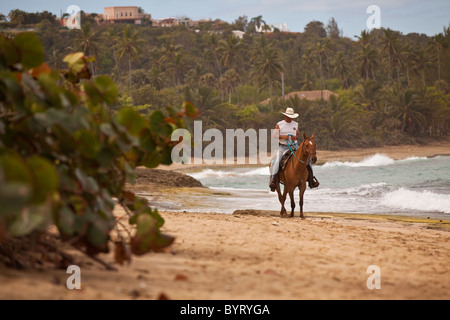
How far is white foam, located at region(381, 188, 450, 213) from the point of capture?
15.2 meters

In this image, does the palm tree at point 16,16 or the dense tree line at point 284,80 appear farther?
the palm tree at point 16,16

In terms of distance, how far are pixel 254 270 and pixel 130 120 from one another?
1873mm

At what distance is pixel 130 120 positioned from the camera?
4.25 metres

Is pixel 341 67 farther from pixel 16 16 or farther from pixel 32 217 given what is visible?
pixel 32 217

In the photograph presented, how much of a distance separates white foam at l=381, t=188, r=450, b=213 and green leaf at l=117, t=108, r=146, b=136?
12297 millimetres

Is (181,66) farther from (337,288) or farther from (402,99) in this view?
(337,288)

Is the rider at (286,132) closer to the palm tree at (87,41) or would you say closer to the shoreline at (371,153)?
the shoreline at (371,153)

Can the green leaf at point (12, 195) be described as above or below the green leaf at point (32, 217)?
above

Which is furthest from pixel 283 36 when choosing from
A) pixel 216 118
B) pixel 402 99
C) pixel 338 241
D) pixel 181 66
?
pixel 338 241

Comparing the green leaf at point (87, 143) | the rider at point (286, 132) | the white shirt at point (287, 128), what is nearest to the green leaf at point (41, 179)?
the green leaf at point (87, 143)

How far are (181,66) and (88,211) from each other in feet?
237

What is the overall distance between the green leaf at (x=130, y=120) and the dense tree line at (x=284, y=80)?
4220 centimetres

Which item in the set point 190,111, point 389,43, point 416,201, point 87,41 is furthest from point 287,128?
point 389,43

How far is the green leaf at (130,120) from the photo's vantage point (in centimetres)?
422
